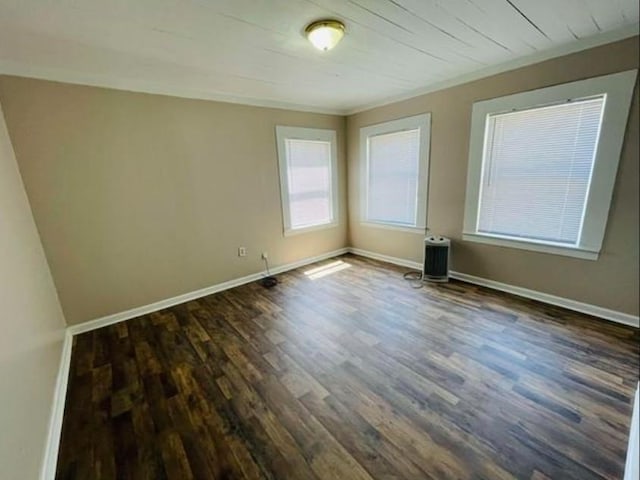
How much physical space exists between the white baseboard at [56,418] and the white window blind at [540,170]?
3765 millimetres

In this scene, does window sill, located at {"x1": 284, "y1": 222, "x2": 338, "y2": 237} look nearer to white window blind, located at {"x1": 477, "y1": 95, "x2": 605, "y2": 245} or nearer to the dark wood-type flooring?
the dark wood-type flooring

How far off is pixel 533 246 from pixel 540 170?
0.72 metres

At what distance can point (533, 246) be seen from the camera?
276 cm

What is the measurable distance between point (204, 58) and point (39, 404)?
2421 millimetres

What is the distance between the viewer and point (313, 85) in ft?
9.84

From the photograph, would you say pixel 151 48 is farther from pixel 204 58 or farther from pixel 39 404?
pixel 39 404

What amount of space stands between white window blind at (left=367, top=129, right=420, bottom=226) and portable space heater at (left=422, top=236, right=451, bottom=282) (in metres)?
0.47

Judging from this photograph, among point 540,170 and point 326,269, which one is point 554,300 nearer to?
point 540,170

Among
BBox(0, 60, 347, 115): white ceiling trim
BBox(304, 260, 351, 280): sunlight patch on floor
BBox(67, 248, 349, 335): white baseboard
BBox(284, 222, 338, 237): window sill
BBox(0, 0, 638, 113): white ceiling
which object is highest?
BBox(0, 0, 638, 113): white ceiling

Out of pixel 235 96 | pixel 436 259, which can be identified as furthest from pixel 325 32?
pixel 436 259

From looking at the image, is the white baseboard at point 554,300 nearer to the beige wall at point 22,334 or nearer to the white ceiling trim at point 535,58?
the white ceiling trim at point 535,58

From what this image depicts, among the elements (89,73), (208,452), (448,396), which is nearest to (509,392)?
(448,396)

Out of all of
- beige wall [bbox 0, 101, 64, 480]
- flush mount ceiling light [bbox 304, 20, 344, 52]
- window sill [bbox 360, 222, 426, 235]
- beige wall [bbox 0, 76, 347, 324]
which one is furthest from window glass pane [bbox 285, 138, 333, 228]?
beige wall [bbox 0, 101, 64, 480]

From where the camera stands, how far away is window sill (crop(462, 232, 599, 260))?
97.6 inches
